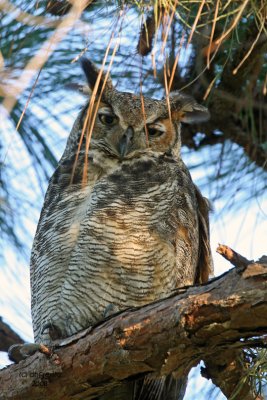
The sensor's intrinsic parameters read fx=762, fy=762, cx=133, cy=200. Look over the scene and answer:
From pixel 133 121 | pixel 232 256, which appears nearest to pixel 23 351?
pixel 232 256

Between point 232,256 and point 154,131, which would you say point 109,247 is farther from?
point 232,256

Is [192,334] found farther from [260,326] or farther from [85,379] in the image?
[85,379]

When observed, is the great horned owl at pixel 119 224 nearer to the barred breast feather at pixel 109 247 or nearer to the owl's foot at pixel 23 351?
the barred breast feather at pixel 109 247

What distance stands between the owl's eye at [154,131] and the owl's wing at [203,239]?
0.24 m

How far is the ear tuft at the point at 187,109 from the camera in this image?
2.60 m

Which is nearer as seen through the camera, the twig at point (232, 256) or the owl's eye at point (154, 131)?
the twig at point (232, 256)

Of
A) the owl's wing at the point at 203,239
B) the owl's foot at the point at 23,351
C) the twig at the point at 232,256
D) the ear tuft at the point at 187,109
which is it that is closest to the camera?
the twig at the point at 232,256

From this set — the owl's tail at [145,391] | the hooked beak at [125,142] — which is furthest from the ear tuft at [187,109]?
the owl's tail at [145,391]

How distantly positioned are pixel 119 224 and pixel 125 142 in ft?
1.32

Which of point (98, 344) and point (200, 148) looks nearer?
point (98, 344)

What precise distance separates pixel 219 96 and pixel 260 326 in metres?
1.21

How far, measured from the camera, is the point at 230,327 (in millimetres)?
1578

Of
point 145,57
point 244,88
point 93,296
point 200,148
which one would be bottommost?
point 93,296

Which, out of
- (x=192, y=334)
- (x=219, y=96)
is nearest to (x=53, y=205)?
(x=219, y=96)
